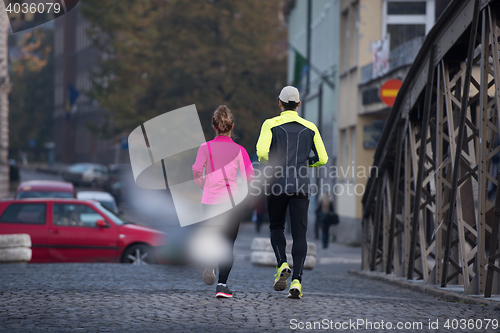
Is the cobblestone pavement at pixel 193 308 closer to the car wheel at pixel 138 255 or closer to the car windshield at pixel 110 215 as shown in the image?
the car wheel at pixel 138 255

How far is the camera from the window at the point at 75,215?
17.1 metres

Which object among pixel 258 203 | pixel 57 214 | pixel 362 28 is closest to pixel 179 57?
pixel 258 203

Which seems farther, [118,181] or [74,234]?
[118,181]

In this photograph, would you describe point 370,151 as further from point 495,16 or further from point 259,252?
point 495,16

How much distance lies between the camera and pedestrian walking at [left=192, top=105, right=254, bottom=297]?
795 centimetres

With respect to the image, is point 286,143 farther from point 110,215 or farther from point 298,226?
point 110,215

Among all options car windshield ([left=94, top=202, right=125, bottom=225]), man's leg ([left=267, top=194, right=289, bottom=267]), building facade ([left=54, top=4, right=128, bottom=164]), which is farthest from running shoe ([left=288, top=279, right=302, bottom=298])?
building facade ([left=54, top=4, right=128, bottom=164])

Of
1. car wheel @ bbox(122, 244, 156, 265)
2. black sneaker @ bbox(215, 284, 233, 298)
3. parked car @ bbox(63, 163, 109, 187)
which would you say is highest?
parked car @ bbox(63, 163, 109, 187)

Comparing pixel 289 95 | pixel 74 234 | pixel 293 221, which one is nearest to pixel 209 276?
pixel 293 221

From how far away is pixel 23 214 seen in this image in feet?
56.1

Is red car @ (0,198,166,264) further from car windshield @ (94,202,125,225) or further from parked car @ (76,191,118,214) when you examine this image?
parked car @ (76,191,118,214)

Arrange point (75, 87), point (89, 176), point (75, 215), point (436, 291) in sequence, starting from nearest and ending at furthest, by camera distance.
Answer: point (436, 291)
point (75, 215)
point (89, 176)
point (75, 87)

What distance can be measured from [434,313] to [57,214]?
11.2 meters

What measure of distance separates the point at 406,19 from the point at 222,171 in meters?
20.8
